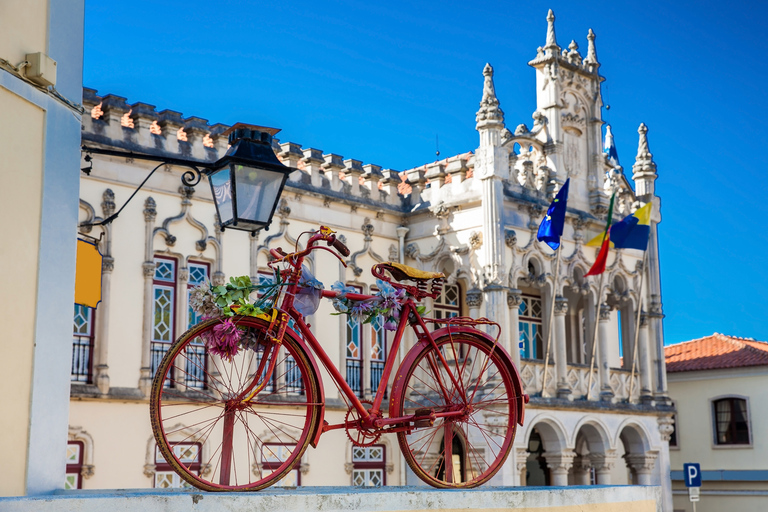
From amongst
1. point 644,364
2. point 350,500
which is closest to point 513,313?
point 644,364

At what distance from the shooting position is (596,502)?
6250 mm

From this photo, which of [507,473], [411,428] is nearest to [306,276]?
[411,428]

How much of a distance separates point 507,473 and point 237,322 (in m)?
15.1

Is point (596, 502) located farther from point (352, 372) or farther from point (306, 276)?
point (352, 372)

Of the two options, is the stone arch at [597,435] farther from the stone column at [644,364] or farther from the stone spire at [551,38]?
the stone spire at [551,38]

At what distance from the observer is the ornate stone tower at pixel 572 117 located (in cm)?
2356

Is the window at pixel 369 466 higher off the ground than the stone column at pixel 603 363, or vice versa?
the stone column at pixel 603 363

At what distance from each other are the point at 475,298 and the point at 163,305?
639cm

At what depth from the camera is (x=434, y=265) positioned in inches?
855

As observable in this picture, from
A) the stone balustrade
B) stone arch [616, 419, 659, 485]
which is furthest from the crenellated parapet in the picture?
stone arch [616, 419, 659, 485]

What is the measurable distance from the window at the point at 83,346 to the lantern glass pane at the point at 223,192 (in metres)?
10.5

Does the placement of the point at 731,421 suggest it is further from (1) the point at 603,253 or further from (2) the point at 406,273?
(2) the point at 406,273

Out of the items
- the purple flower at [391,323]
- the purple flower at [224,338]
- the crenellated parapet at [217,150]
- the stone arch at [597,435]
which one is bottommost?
the stone arch at [597,435]

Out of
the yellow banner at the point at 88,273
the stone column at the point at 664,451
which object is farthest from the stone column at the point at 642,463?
the yellow banner at the point at 88,273
